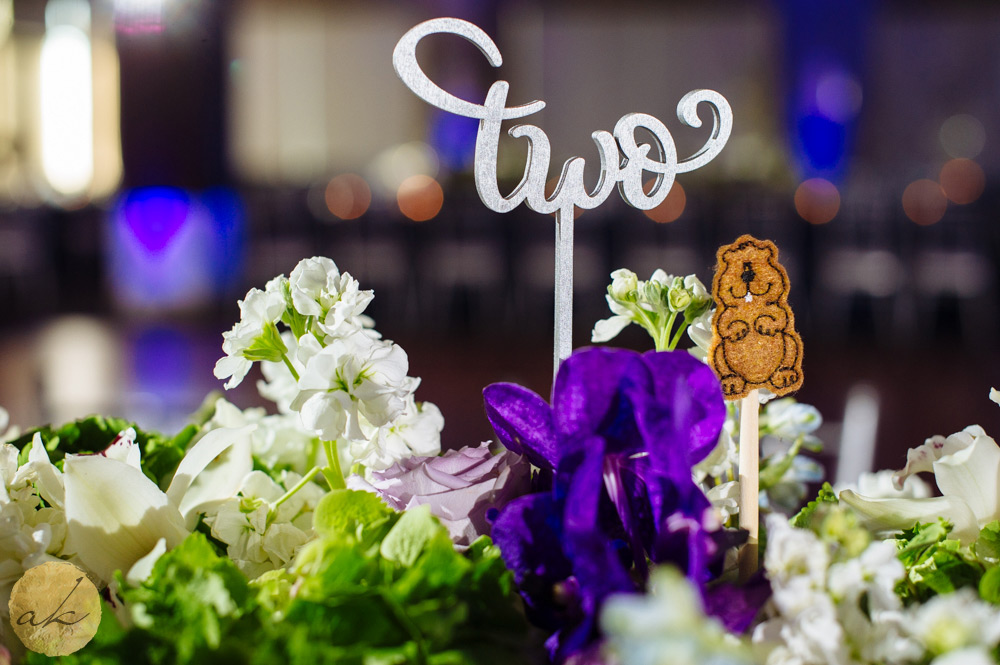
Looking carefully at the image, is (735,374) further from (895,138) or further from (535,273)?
(895,138)

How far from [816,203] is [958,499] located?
6.44m

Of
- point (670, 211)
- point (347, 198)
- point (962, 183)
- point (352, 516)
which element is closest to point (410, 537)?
point (352, 516)

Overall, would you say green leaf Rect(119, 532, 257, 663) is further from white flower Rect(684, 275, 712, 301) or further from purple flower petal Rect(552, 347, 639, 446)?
white flower Rect(684, 275, 712, 301)

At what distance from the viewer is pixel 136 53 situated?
6.43 m

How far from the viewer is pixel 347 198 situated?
720 cm

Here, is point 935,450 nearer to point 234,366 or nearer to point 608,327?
point 608,327

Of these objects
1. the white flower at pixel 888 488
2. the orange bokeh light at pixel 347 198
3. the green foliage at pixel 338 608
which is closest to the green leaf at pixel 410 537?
the green foliage at pixel 338 608

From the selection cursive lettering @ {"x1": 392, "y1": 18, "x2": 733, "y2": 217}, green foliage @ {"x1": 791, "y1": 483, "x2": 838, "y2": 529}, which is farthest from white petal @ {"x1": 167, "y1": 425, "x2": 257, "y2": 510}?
green foliage @ {"x1": 791, "y1": 483, "x2": 838, "y2": 529}

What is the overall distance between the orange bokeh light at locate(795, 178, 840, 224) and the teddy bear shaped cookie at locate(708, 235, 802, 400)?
20.8 ft

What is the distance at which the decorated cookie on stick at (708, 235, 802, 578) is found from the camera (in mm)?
486

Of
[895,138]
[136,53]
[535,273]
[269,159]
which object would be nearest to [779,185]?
[535,273]

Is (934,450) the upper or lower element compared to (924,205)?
lower

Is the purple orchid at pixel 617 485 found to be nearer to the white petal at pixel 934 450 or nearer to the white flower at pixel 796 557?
the white flower at pixel 796 557

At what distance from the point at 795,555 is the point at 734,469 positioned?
0.25m
